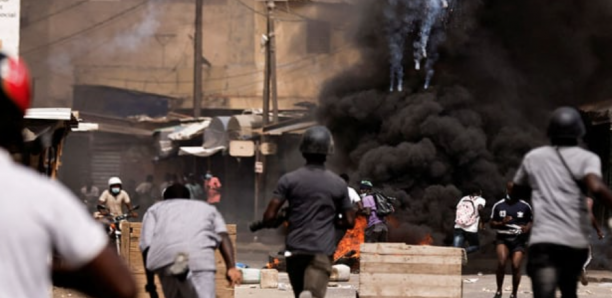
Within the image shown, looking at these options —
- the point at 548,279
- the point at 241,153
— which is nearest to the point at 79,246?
the point at 548,279

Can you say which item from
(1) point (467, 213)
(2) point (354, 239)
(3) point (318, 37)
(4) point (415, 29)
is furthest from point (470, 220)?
(3) point (318, 37)

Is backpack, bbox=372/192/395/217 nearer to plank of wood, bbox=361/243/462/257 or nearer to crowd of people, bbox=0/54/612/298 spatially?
plank of wood, bbox=361/243/462/257

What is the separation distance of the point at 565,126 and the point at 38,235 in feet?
15.7

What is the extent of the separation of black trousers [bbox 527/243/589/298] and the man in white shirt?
10.9 meters

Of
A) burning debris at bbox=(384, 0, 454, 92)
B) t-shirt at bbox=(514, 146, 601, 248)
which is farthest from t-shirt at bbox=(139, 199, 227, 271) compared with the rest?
burning debris at bbox=(384, 0, 454, 92)

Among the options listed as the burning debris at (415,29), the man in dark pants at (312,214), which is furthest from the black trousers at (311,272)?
the burning debris at (415,29)

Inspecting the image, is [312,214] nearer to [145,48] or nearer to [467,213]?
[467,213]

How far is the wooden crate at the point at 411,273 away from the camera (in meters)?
11.9

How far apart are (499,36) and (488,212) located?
5.69m

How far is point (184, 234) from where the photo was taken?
7.86 meters

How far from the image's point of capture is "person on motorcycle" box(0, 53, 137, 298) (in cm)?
268

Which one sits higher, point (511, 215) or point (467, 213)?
point (511, 215)

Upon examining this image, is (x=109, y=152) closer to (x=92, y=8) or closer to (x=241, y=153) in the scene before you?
(x=92, y=8)

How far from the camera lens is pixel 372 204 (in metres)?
18.8
